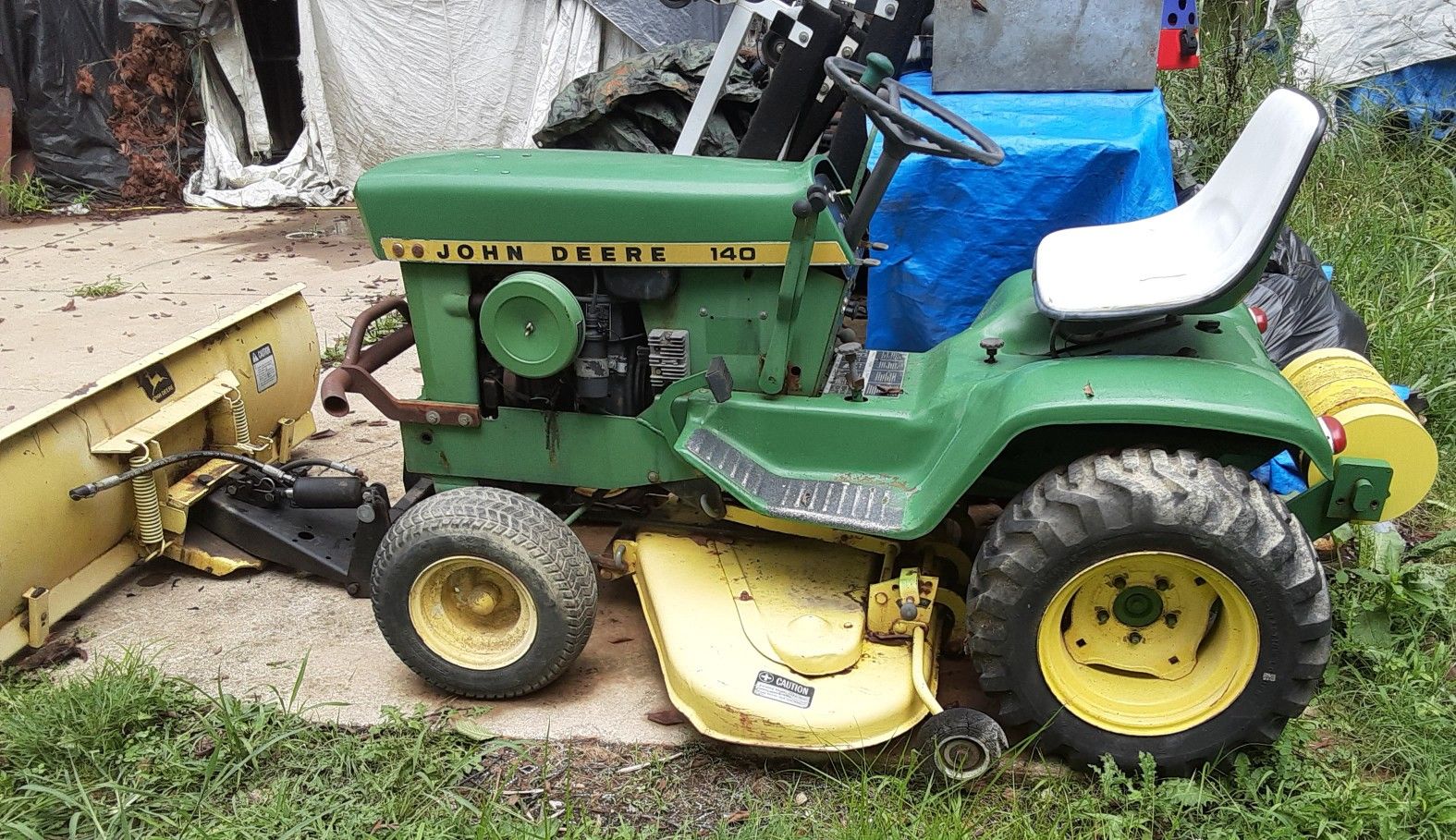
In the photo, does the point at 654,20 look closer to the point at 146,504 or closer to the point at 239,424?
the point at 239,424

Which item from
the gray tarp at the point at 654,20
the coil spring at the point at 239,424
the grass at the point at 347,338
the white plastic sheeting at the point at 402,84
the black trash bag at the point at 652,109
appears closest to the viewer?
the coil spring at the point at 239,424

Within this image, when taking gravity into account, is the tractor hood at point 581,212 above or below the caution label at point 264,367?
above

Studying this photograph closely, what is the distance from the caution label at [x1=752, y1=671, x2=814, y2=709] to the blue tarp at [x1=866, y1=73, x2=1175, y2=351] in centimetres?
192

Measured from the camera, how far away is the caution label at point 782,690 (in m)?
2.58

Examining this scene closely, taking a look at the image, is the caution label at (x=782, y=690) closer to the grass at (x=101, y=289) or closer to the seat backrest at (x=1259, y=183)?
the seat backrest at (x=1259, y=183)

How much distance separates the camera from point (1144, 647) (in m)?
2.62

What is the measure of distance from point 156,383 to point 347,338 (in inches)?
66.9

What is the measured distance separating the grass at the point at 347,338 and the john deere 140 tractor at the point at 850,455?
2.13 m

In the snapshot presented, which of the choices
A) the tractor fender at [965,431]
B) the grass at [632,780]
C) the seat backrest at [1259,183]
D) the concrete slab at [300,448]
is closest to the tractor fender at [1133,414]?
the tractor fender at [965,431]

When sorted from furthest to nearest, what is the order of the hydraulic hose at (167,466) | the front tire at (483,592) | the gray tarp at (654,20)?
the gray tarp at (654,20) < the hydraulic hose at (167,466) < the front tire at (483,592)

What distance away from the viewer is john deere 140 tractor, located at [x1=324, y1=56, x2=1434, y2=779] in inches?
96.4

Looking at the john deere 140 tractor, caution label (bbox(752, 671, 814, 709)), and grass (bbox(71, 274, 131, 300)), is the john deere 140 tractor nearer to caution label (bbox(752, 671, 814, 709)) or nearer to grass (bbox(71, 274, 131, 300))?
caution label (bbox(752, 671, 814, 709))

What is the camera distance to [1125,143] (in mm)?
3902

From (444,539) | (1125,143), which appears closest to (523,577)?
(444,539)
